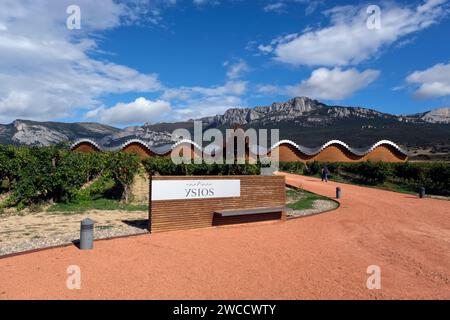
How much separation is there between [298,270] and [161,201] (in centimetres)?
526

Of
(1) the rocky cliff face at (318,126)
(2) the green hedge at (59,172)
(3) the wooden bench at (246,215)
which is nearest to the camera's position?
(3) the wooden bench at (246,215)

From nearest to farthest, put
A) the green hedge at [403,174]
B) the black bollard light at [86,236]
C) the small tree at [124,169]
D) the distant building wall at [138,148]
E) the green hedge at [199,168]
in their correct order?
1. the black bollard light at [86,236]
2. the green hedge at [199,168]
3. the small tree at [124,169]
4. the green hedge at [403,174]
5. the distant building wall at [138,148]

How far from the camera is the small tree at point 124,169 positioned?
17320mm

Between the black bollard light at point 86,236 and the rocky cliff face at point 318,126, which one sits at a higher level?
the rocky cliff face at point 318,126

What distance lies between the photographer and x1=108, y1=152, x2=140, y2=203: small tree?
17.3 m

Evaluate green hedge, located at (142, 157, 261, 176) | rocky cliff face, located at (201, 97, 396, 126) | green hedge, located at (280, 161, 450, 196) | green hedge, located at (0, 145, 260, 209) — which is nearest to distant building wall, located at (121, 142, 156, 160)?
green hedge, located at (142, 157, 261, 176)

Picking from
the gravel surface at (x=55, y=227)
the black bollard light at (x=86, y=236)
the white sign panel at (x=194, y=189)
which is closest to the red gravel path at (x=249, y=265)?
the black bollard light at (x=86, y=236)

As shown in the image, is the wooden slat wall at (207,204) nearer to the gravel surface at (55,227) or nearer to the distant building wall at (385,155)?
A: the gravel surface at (55,227)

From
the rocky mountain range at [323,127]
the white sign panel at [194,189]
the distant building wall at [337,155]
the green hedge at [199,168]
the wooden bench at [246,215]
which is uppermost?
the rocky mountain range at [323,127]

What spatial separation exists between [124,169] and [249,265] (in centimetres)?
1162

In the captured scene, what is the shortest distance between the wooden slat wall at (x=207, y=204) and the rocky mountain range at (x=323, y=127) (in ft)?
192

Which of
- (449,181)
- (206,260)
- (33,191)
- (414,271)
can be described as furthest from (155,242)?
(449,181)

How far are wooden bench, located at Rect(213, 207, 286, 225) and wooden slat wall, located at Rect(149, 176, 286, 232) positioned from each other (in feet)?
1.07

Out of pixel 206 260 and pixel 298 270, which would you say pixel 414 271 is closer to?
pixel 298 270
